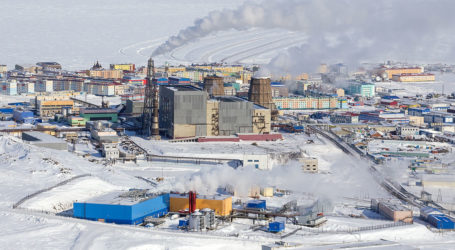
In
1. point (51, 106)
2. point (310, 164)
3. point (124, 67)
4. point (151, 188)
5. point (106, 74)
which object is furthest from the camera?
point (124, 67)

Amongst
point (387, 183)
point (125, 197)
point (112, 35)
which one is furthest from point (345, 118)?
point (112, 35)

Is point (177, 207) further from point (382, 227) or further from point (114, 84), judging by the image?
point (114, 84)

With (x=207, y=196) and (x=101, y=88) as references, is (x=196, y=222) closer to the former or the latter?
(x=207, y=196)

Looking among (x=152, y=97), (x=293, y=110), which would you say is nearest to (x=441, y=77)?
(x=293, y=110)

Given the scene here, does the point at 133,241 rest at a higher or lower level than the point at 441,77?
lower

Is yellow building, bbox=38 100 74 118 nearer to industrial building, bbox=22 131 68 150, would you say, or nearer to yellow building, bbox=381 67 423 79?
industrial building, bbox=22 131 68 150

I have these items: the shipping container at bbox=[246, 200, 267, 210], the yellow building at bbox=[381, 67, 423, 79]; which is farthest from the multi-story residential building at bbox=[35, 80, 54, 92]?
the shipping container at bbox=[246, 200, 267, 210]
